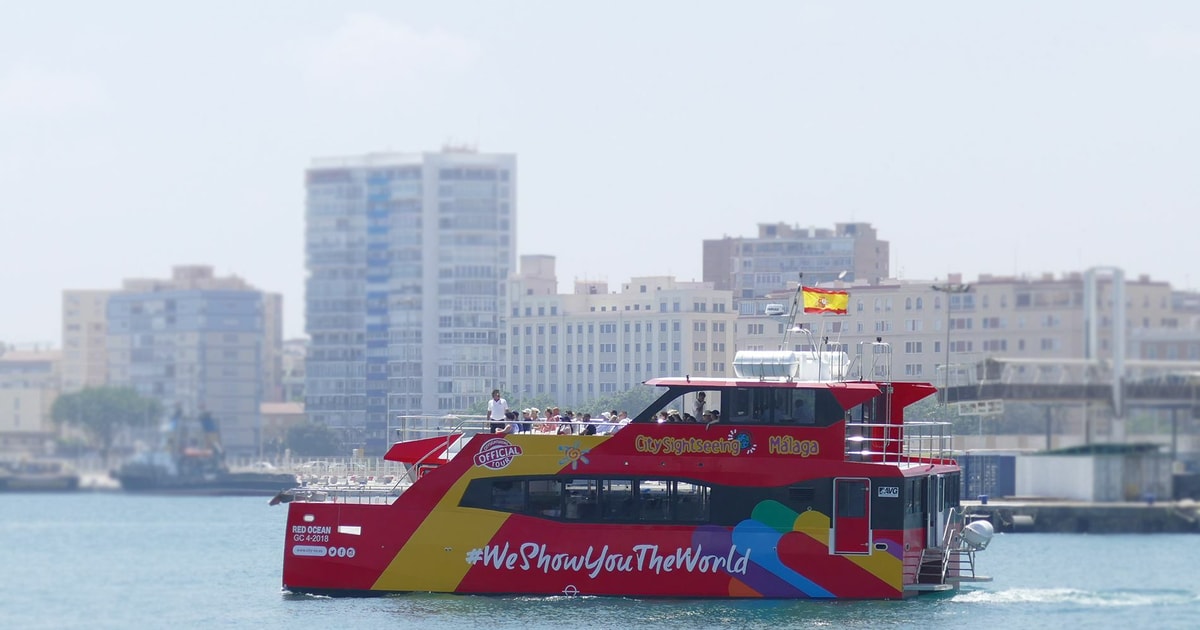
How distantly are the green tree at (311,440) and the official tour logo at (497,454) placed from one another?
5811 centimetres

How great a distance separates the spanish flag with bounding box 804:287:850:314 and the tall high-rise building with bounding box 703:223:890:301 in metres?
11.8

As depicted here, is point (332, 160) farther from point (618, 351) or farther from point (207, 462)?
point (618, 351)

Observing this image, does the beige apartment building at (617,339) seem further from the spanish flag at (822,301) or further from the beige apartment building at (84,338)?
the beige apartment building at (84,338)

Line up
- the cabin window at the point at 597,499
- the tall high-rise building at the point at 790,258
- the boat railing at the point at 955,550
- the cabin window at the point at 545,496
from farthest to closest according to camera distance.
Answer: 1. the tall high-rise building at the point at 790,258
2. the boat railing at the point at 955,550
3. the cabin window at the point at 545,496
4. the cabin window at the point at 597,499

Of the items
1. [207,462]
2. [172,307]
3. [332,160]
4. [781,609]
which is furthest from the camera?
[172,307]

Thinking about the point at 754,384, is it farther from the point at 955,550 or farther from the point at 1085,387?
the point at 1085,387

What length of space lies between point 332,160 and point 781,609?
107m

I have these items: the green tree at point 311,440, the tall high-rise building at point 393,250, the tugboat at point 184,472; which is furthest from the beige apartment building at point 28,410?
the green tree at point 311,440

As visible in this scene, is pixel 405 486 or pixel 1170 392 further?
pixel 1170 392

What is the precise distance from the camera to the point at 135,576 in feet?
127

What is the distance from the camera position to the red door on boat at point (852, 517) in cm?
2614

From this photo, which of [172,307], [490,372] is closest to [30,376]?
[172,307]

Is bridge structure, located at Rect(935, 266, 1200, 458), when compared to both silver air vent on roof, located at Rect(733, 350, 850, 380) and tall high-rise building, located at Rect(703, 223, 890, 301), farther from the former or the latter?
silver air vent on roof, located at Rect(733, 350, 850, 380)

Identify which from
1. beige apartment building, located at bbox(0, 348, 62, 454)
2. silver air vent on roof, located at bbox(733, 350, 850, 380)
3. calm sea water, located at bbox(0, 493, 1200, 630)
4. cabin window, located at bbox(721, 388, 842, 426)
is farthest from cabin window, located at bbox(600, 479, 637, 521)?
beige apartment building, located at bbox(0, 348, 62, 454)
